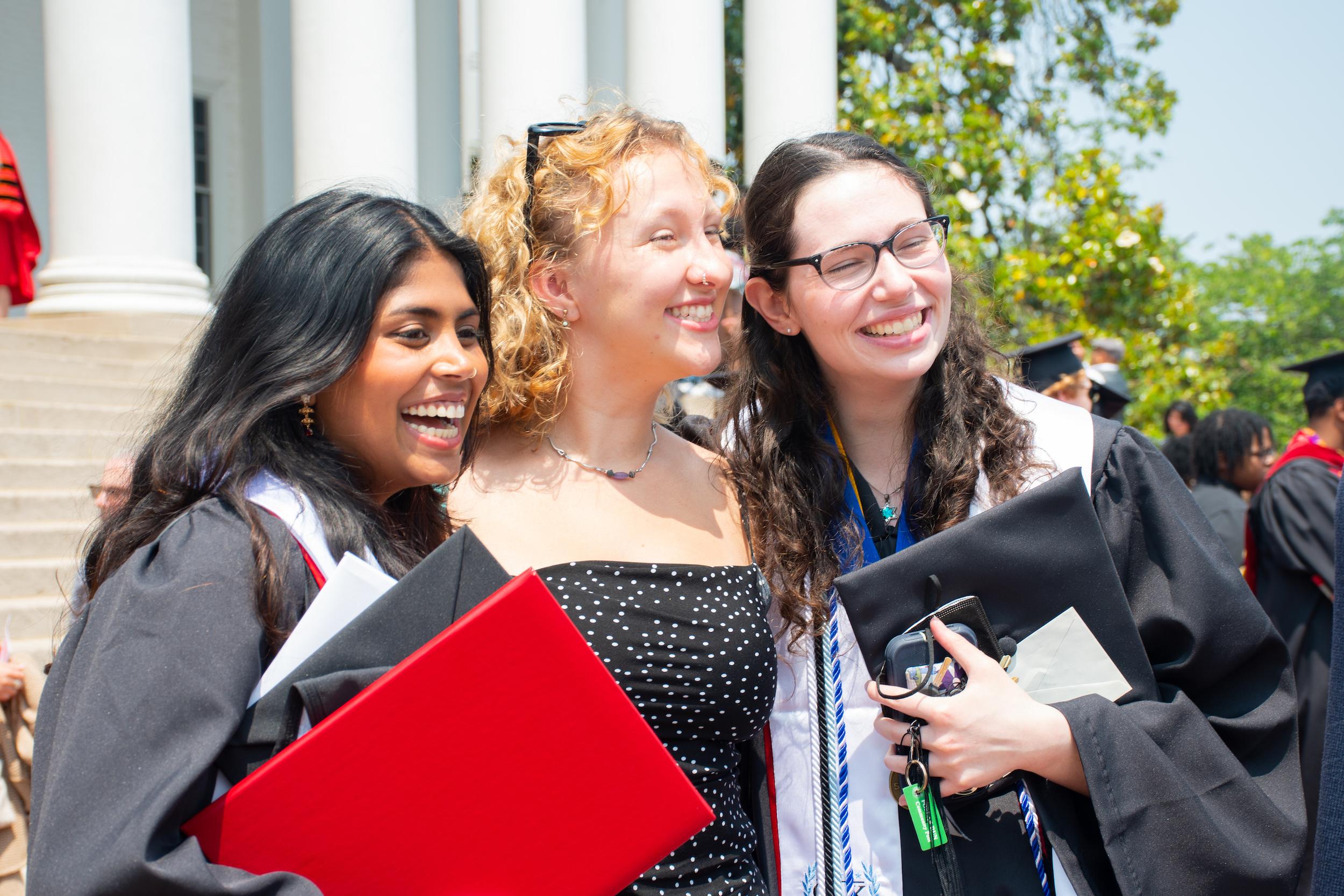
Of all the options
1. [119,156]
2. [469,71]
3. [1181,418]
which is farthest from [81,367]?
[1181,418]

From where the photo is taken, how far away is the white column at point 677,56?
7.58 m

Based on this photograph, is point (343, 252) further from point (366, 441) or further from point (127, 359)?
point (127, 359)

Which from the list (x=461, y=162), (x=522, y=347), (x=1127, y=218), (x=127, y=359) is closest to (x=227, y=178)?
(x=461, y=162)

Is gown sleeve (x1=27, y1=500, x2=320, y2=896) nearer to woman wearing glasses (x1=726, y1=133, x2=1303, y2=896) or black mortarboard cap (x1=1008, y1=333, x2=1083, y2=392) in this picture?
woman wearing glasses (x1=726, y1=133, x2=1303, y2=896)

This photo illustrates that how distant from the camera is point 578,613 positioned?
200 centimetres

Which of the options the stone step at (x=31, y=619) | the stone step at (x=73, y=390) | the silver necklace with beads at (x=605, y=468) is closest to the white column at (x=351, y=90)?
the stone step at (x=73, y=390)

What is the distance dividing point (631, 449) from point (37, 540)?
3625 mm

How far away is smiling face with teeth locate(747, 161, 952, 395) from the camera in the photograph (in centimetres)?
213

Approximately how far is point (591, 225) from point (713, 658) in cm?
94

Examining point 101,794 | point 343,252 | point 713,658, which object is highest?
point 343,252

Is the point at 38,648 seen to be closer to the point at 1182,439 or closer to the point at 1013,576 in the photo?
the point at 1013,576

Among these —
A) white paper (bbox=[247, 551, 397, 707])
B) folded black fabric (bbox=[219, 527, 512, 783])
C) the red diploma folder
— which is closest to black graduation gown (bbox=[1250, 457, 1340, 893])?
the red diploma folder

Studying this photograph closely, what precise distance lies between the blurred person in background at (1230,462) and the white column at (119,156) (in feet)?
20.4

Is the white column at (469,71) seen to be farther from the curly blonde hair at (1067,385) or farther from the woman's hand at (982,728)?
the woman's hand at (982,728)
